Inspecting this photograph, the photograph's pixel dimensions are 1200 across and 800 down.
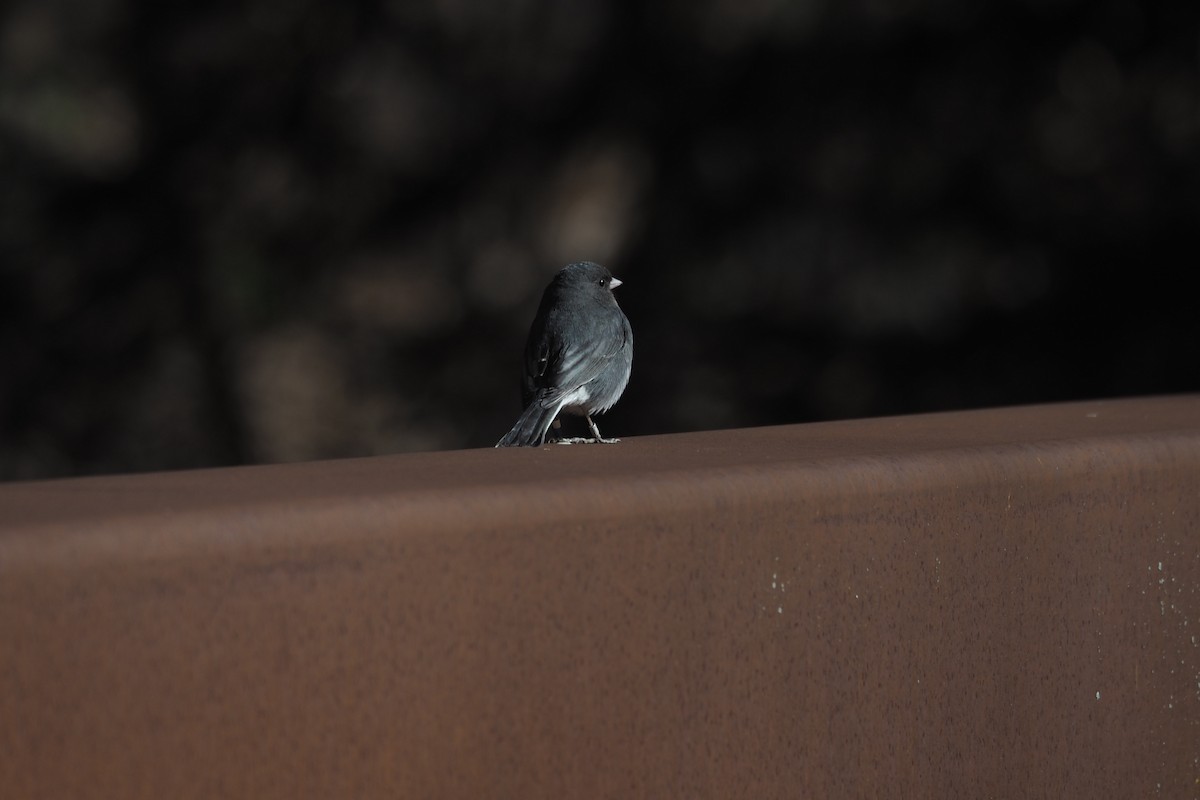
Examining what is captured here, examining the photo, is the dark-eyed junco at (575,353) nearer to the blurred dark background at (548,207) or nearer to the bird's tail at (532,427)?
the bird's tail at (532,427)

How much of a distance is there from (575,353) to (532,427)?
0.89 feet

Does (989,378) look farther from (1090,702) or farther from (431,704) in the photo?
(431,704)

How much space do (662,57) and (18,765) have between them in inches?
204

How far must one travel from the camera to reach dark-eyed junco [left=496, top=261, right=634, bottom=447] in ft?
8.59

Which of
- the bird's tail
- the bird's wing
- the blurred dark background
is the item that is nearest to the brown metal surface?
the bird's tail

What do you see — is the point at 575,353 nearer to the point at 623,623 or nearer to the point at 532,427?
the point at 532,427

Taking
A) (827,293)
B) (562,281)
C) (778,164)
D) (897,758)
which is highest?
(778,164)

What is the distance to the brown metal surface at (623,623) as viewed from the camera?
3.87 ft

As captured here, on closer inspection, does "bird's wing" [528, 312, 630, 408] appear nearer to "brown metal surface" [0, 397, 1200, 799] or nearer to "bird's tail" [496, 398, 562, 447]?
"bird's tail" [496, 398, 562, 447]

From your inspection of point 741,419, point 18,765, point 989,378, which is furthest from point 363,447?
point 18,765

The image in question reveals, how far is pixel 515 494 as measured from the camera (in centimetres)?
137

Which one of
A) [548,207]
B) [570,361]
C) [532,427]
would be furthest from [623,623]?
[548,207]

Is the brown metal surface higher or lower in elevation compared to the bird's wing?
lower

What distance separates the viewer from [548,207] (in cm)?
600
